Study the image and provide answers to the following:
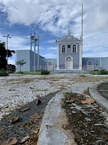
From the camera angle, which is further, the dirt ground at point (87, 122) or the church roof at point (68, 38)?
the church roof at point (68, 38)

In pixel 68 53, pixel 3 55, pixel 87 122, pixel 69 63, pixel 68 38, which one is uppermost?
pixel 68 38

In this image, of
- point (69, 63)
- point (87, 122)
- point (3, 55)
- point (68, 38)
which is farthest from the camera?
point (69, 63)

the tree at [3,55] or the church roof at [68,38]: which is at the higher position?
the church roof at [68,38]

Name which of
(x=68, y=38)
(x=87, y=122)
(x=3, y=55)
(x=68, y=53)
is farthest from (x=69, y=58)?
(x=87, y=122)

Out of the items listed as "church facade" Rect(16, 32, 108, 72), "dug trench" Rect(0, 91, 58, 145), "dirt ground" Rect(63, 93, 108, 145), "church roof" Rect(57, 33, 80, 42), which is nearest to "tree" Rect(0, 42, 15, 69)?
"church facade" Rect(16, 32, 108, 72)

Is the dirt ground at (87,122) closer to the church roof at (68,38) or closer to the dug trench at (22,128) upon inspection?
the dug trench at (22,128)

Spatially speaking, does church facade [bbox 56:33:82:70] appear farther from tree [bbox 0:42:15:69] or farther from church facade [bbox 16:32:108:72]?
tree [bbox 0:42:15:69]

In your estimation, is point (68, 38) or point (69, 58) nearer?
point (68, 38)

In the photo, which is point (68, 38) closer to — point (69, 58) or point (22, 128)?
point (69, 58)

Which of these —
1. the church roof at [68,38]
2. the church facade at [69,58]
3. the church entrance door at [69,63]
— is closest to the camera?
the church roof at [68,38]

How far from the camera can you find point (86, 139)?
9.80 feet

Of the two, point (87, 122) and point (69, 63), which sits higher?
point (69, 63)

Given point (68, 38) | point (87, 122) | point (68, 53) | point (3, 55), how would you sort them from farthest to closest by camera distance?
point (68, 53) < point (3, 55) < point (68, 38) < point (87, 122)


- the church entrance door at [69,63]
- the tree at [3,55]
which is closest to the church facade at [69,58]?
the church entrance door at [69,63]
